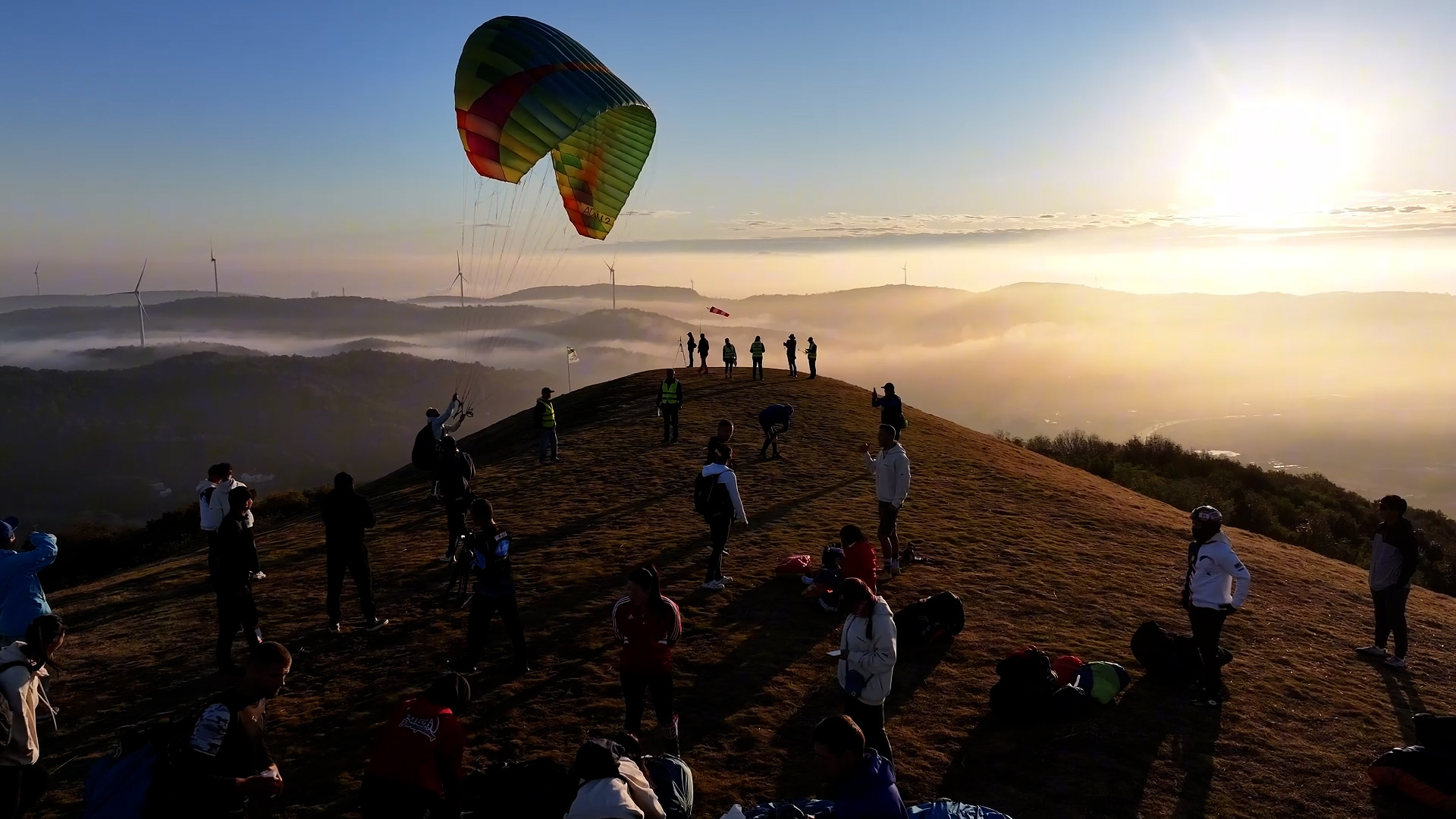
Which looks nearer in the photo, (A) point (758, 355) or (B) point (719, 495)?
(B) point (719, 495)

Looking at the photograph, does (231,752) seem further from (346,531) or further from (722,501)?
(722,501)

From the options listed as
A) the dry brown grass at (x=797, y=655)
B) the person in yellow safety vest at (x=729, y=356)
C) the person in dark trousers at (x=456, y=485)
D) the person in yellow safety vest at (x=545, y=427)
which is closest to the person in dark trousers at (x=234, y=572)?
the dry brown grass at (x=797, y=655)

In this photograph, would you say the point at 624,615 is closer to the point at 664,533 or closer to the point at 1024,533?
the point at 664,533

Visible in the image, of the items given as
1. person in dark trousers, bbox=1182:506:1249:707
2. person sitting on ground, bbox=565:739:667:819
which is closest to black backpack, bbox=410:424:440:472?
person sitting on ground, bbox=565:739:667:819

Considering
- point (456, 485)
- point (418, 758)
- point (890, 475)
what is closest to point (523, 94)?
point (456, 485)

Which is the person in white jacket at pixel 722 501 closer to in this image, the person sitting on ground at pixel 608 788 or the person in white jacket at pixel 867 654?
the person in white jacket at pixel 867 654

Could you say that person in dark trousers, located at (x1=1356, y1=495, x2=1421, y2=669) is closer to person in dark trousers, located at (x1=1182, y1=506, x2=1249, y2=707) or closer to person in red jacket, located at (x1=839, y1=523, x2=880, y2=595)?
person in dark trousers, located at (x1=1182, y1=506, x2=1249, y2=707)

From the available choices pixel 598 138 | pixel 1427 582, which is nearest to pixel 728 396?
pixel 598 138
